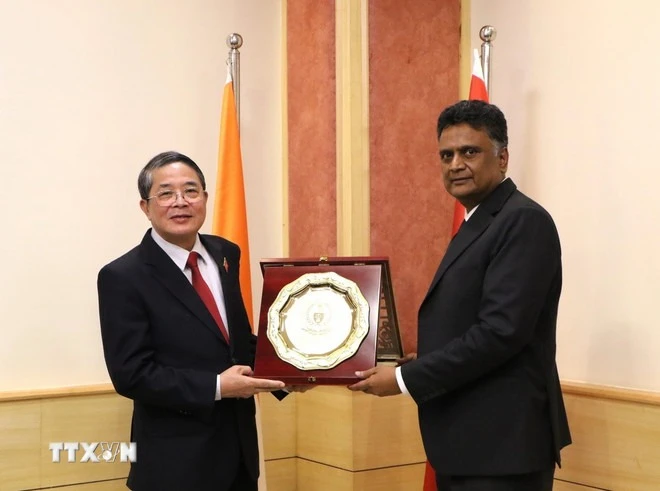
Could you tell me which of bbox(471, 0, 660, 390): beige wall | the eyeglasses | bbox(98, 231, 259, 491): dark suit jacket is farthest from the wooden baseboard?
the eyeglasses

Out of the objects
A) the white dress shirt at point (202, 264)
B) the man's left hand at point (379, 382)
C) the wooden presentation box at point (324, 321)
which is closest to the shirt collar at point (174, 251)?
the white dress shirt at point (202, 264)

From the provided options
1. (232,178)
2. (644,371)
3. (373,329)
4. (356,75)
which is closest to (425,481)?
(644,371)

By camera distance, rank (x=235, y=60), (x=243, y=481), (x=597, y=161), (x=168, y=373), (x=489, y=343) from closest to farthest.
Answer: (x=489, y=343) < (x=168, y=373) < (x=243, y=481) < (x=597, y=161) < (x=235, y=60)

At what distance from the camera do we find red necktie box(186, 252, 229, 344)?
267 centimetres

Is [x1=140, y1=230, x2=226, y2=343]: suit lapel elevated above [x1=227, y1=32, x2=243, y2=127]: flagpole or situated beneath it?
situated beneath

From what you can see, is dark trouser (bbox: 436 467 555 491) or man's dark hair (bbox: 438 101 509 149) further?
man's dark hair (bbox: 438 101 509 149)

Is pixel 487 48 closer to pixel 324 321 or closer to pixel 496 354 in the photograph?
pixel 324 321

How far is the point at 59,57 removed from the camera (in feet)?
12.3

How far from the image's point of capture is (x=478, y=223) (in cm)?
251

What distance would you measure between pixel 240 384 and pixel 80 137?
5.69 feet

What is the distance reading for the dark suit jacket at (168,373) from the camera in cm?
250

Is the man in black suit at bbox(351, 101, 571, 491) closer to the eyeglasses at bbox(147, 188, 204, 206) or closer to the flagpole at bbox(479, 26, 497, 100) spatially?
the eyeglasses at bbox(147, 188, 204, 206)

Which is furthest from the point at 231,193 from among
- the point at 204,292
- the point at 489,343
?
the point at 489,343

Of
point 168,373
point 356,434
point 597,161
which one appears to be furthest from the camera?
point 356,434
